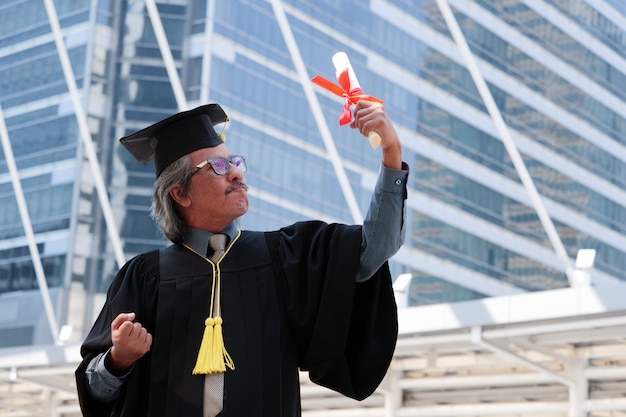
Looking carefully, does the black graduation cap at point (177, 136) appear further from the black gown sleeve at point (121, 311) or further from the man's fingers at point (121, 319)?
the man's fingers at point (121, 319)

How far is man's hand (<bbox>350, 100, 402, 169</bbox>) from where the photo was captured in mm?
2400

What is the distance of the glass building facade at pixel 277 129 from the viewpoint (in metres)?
42.9

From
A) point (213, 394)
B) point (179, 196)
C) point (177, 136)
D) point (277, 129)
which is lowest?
point (213, 394)

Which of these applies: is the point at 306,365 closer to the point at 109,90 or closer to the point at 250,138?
the point at 250,138

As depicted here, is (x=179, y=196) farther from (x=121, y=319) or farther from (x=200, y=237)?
(x=121, y=319)

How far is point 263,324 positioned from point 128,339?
0.33m

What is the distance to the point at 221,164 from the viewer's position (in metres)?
2.74

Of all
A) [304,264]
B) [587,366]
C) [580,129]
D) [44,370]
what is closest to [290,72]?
[580,129]

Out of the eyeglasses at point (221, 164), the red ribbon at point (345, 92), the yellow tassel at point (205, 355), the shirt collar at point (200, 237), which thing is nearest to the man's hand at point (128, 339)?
the yellow tassel at point (205, 355)

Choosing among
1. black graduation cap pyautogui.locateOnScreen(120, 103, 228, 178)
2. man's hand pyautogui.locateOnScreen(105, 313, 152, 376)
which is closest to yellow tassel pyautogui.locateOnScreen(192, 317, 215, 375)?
man's hand pyautogui.locateOnScreen(105, 313, 152, 376)

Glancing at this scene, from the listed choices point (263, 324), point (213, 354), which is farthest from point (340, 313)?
point (213, 354)

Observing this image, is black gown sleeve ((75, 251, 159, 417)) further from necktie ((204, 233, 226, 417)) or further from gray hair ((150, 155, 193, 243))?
necktie ((204, 233, 226, 417))

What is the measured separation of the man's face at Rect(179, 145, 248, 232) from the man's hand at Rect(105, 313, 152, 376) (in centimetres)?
36

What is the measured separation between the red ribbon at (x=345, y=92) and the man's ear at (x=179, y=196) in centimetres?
47
